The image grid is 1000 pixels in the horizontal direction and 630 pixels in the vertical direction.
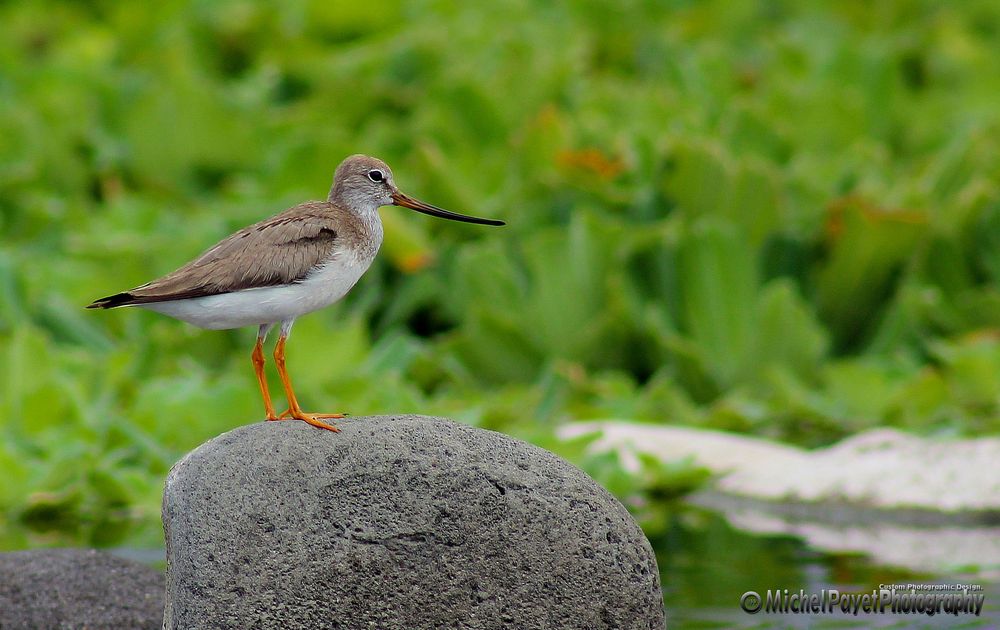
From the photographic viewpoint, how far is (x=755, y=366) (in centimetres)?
1020

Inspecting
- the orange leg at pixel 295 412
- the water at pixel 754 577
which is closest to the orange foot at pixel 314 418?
the orange leg at pixel 295 412

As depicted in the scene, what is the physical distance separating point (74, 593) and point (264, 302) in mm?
1772

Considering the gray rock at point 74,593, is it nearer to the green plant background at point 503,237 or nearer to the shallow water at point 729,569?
the shallow water at point 729,569

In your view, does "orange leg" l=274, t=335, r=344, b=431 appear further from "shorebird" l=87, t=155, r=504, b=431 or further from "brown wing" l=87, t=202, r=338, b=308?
"brown wing" l=87, t=202, r=338, b=308

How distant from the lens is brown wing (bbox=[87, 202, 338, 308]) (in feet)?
17.9

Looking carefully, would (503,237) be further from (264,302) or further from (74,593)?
(264,302)

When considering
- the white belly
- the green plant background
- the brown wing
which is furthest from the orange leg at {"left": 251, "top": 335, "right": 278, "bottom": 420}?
Result: the green plant background

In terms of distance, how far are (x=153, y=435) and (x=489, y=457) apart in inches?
148

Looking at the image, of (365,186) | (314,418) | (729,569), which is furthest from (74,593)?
(729,569)

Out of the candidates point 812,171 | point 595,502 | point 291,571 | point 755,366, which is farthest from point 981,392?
point 291,571

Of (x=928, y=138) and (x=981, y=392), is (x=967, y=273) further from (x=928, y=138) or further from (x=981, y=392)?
(x=928, y=138)

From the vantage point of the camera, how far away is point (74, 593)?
6.31 metres

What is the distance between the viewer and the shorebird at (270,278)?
546 centimetres

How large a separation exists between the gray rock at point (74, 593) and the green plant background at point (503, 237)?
5.48 feet
